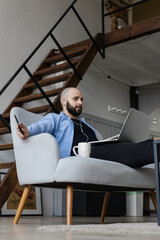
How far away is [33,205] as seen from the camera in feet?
15.8

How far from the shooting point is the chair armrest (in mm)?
2477

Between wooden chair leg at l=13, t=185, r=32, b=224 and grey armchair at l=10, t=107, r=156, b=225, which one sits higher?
grey armchair at l=10, t=107, r=156, b=225

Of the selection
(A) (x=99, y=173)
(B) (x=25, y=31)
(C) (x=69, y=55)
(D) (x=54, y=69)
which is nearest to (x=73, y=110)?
(A) (x=99, y=173)

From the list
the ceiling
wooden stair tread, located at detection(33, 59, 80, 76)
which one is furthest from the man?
the ceiling

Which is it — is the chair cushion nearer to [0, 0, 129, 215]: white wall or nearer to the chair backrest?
the chair backrest

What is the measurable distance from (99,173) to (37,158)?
433mm

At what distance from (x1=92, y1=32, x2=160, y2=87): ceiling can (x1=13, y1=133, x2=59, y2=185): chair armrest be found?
3.53 metres

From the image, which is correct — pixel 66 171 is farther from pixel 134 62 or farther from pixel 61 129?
pixel 134 62

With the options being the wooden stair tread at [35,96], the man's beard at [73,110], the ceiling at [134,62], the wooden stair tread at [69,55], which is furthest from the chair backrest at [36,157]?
the ceiling at [134,62]

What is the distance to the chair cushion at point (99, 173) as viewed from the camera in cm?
238

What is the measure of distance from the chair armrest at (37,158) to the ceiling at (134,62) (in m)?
3.53

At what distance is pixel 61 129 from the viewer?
9.68 ft

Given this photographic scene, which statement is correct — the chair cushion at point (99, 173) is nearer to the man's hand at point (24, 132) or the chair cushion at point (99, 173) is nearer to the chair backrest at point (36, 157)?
the chair backrest at point (36, 157)

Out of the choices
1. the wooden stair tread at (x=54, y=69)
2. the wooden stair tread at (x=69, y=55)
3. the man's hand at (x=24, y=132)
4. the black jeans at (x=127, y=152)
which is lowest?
the black jeans at (x=127, y=152)
